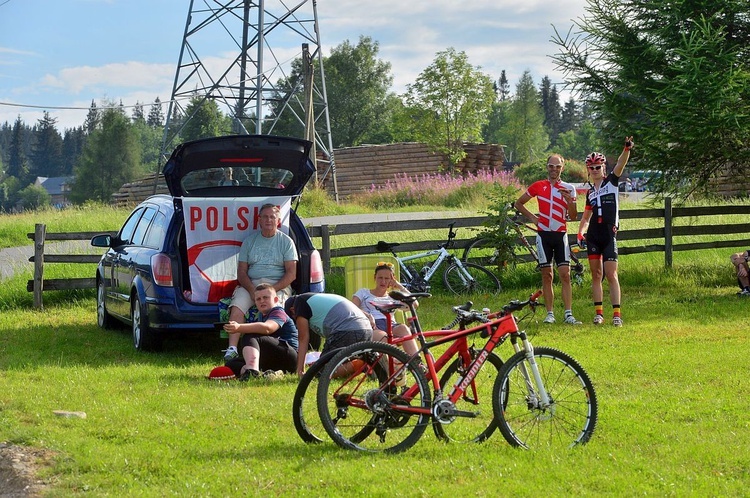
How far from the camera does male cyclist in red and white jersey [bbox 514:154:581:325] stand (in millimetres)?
12109

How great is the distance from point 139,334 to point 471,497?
6.29 m

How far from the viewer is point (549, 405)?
6.17 m

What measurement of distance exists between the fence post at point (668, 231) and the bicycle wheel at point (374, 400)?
11.5m

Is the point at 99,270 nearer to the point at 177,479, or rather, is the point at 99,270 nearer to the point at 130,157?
the point at 177,479

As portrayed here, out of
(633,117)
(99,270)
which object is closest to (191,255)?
(99,270)

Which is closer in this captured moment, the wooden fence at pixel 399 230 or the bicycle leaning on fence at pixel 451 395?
the bicycle leaning on fence at pixel 451 395

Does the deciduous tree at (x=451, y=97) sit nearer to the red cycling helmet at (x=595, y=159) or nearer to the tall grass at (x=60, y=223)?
the tall grass at (x=60, y=223)

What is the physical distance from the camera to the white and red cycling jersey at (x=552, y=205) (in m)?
12.1

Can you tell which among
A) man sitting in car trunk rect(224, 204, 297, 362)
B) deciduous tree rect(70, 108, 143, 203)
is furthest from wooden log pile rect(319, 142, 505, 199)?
deciduous tree rect(70, 108, 143, 203)

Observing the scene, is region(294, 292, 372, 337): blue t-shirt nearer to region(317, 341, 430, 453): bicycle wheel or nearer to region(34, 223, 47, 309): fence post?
region(317, 341, 430, 453): bicycle wheel

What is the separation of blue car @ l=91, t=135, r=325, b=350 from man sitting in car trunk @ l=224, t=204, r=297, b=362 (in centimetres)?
30

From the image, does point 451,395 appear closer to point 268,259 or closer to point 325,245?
point 268,259

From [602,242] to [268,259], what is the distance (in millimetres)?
4325

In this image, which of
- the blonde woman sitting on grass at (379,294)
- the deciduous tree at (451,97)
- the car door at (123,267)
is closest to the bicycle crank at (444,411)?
the blonde woman sitting on grass at (379,294)
